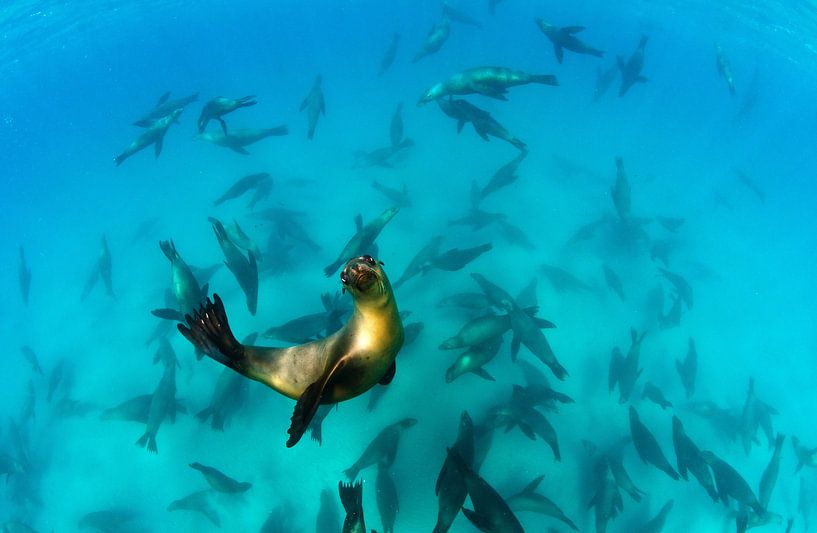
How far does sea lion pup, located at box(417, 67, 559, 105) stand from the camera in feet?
27.2

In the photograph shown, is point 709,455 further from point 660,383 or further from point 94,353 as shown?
point 94,353

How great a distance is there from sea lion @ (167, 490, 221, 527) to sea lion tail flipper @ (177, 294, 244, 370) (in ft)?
18.8

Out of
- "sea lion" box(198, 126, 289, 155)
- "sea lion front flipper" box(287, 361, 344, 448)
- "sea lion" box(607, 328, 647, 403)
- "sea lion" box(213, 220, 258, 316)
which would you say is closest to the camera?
"sea lion front flipper" box(287, 361, 344, 448)

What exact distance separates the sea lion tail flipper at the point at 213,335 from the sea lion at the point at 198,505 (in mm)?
5735

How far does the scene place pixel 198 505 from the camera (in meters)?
6.87

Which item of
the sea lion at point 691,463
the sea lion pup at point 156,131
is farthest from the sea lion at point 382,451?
the sea lion pup at point 156,131

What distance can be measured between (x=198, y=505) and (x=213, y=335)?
234 inches

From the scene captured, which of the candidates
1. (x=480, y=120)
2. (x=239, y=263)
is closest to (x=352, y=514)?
(x=239, y=263)

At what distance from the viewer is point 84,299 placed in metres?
12.3

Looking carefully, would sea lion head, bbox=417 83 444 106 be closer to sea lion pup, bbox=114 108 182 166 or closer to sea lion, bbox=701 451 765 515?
sea lion pup, bbox=114 108 182 166

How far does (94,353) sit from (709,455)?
40.3 ft

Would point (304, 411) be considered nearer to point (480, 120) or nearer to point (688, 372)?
point (480, 120)

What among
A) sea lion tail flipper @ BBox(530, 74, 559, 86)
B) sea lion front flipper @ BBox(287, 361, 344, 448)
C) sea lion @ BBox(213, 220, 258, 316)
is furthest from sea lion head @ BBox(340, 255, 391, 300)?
sea lion tail flipper @ BBox(530, 74, 559, 86)

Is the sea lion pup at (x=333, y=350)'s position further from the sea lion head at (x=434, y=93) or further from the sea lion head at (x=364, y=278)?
the sea lion head at (x=434, y=93)
